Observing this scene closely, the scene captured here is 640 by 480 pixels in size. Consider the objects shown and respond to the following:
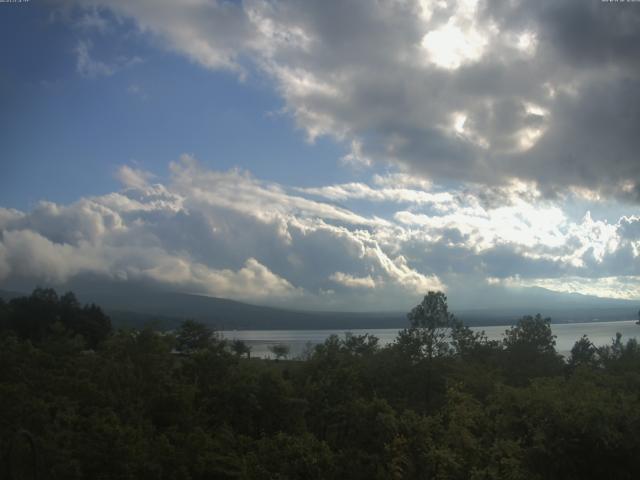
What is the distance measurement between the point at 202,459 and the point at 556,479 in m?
8.11

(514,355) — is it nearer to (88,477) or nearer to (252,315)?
(88,477)

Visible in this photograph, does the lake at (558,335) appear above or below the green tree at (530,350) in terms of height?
below

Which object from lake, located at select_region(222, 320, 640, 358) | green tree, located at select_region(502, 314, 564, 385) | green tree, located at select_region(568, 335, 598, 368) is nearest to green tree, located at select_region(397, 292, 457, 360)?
green tree, located at select_region(502, 314, 564, 385)

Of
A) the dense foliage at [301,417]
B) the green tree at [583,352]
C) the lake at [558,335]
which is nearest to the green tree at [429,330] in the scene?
the dense foliage at [301,417]

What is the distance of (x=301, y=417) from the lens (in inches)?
739

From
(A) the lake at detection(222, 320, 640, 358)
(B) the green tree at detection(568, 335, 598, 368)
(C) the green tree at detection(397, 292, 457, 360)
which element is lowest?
(A) the lake at detection(222, 320, 640, 358)

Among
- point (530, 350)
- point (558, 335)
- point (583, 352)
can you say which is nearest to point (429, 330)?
point (530, 350)

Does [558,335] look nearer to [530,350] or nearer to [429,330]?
[530,350]

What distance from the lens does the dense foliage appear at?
457 inches

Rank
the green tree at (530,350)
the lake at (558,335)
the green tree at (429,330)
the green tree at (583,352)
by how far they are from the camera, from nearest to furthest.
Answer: the green tree at (429,330), the green tree at (530,350), the green tree at (583,352), the lake at (558,335)

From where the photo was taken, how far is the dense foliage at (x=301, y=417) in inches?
457

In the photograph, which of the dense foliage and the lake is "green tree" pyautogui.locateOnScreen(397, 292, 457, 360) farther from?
the lake

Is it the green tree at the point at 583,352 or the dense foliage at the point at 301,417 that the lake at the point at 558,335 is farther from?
the dense foliage at the point at 301,417

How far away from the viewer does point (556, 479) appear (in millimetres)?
11336
